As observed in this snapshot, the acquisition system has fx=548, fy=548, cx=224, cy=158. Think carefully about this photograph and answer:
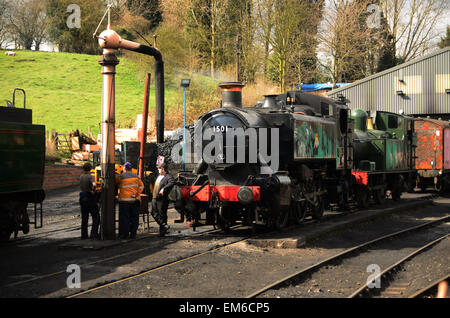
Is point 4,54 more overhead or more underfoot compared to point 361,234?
more overhead

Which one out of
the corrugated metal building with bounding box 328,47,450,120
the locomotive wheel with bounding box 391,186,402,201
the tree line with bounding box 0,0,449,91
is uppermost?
the tree line with bounding box 0,0,449,91

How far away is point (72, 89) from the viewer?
161ft

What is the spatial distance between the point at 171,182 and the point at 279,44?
26.1 meters

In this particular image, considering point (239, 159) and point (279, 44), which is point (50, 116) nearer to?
point (279, 44)

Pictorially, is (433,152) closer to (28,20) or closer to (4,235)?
(4,235)

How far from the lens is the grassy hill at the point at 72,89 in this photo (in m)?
37.1

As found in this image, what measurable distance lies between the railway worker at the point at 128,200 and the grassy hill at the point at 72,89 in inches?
835

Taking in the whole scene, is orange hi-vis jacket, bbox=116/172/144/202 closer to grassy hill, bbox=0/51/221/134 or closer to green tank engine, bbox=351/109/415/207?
green tank engine, bbox=351/109/415/207

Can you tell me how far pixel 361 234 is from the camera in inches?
535

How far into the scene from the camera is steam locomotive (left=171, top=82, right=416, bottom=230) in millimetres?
11984

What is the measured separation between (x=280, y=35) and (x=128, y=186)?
26746 mm

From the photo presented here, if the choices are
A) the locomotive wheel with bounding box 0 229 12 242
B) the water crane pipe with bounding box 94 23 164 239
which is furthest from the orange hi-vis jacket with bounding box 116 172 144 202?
the locomotive wheel with bounding box 0 229 12 242

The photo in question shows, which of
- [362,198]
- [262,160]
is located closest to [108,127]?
[262,160]

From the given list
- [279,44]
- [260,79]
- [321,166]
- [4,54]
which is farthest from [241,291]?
[4,54]
